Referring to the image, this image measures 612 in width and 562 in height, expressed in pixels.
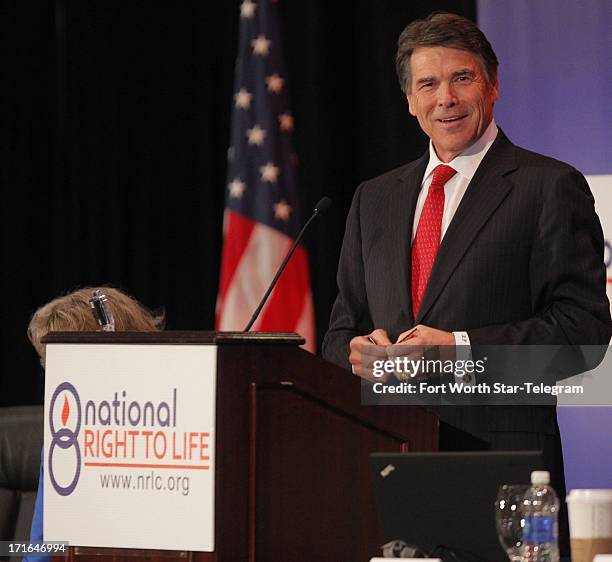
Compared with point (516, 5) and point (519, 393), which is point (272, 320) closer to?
point (516, 5)

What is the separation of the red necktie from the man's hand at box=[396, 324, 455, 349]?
30 centimetres

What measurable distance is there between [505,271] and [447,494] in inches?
36.6

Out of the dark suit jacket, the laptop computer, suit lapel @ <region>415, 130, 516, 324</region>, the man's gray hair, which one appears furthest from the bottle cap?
the man's gray hair

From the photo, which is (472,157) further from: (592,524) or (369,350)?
(592,524)

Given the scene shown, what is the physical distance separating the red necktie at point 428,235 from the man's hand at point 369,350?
28 cm

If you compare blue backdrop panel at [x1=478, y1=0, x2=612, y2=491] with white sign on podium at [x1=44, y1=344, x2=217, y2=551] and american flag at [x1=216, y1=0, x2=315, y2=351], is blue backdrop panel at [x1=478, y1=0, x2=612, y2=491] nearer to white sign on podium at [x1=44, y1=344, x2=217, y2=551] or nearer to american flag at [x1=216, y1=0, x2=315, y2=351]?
american flag at [x1=216, y1=0, x2=315, y2=351]

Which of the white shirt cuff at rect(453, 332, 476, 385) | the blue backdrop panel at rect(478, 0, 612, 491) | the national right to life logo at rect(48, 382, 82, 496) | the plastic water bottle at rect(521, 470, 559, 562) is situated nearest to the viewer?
the plastic water bottle at rect(521, 470, 559, 562)

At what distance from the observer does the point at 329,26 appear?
518 centimetres

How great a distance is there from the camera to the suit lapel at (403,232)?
288 cm

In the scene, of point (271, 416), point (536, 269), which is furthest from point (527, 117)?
point (271, 416)

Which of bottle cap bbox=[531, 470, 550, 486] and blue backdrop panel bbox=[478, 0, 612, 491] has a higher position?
blue backdrop panel bbox=[478, 0, 612, 491]

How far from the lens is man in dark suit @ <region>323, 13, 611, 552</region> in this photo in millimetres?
2730

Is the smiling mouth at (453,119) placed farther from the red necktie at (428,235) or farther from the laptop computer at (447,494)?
the laptop computer at (447,494)

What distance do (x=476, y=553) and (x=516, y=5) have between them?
2.99m
